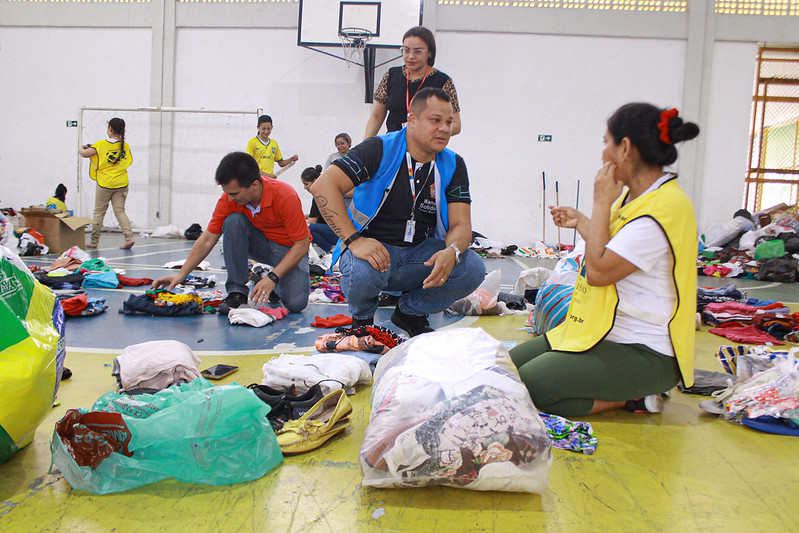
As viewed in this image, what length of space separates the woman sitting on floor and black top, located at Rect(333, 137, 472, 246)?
1012 millimetres

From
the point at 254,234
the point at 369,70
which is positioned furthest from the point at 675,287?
the point at 369,70

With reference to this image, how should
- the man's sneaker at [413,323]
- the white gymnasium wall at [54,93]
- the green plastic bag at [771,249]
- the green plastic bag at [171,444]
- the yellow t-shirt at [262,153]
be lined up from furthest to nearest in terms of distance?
the white gymnasium wall at [54,93] → the yellow t-shirt at [262,153] → the green plastic bag at [771,249] → the man's sneaker at [413,323] → the green plastic bag at [171,444]

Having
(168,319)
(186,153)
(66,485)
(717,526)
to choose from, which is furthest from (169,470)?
(186,153)

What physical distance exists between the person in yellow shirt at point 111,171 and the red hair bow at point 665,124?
25.7 feet

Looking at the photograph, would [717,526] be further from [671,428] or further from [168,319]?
[168,319]

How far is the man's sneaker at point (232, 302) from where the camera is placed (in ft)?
12.7

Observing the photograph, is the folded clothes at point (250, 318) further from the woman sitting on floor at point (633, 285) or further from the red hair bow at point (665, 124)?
the red hair bow at point (665, 124)

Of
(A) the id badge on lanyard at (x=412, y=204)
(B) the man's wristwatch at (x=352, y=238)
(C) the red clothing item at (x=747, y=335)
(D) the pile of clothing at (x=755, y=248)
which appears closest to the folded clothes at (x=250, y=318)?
(B) the man's wristwatch at (x=352, y=238)

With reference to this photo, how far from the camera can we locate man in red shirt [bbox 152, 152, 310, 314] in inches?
139

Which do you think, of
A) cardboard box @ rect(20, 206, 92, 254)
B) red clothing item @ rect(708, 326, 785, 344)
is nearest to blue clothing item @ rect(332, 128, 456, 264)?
red clothing item @ rect(708, 326, 785, 344)

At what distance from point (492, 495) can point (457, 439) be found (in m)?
0.20

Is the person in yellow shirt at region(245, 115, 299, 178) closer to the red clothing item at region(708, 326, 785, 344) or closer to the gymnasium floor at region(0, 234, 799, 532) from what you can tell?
the red clothing item at region(708, 326, 785, 344)

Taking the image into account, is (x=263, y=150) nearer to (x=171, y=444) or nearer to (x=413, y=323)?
(x=413, y=323)

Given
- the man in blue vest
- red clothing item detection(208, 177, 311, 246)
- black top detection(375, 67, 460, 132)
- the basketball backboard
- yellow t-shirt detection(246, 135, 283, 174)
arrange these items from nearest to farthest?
the man in blue vest < red clothing item detection(208, 177, 311, 246) < black top detection(375, 67, 460, 132) < yellow t-shirt detection(246, 135, 283, 174) < the basketball backboard
